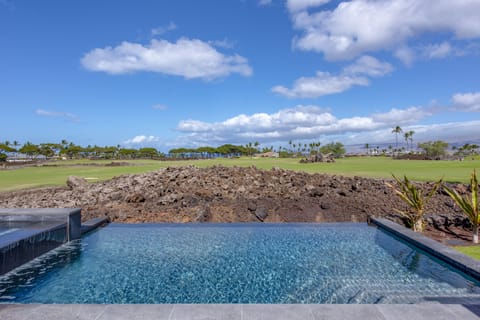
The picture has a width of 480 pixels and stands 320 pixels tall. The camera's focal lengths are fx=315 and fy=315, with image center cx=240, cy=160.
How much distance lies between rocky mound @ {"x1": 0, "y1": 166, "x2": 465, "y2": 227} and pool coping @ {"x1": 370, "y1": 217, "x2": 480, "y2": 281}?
2234 mm

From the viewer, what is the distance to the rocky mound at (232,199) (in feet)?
32.0

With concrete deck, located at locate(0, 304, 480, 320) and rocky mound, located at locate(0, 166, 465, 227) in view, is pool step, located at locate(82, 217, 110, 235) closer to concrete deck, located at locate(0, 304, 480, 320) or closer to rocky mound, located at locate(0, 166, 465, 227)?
rocky mound, located at locate(0, 166, 465, 227)

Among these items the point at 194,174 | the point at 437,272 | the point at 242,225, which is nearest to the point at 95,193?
the point at 194,174

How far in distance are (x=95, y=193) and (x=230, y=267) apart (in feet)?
32.4

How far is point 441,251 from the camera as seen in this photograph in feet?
18.1

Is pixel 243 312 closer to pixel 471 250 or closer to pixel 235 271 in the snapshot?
pixel 235 271

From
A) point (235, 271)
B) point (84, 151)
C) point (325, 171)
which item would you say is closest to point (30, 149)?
point (84, 151)

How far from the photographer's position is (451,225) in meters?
8.57

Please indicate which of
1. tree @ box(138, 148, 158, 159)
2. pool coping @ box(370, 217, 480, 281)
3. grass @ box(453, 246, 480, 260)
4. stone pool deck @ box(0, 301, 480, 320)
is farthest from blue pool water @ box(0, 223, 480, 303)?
tree @ box(138, 148, 158, 159)

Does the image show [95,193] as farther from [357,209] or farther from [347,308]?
[347,308]

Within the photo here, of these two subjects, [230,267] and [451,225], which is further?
[451,225]

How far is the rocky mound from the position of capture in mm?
9750

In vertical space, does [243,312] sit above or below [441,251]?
above

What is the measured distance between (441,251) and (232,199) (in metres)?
6.87
